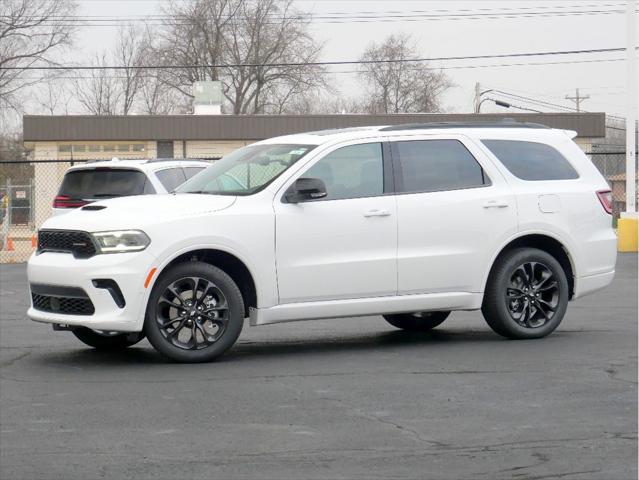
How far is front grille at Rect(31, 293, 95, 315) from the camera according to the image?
30.3ft

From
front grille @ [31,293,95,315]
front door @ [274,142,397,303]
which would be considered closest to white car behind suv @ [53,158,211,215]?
front door @ [274,142,397,303]

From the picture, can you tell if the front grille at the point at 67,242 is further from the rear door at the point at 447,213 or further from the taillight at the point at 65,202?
→ the taillight at the point at 65,202

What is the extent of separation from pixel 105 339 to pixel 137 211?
5.10ft

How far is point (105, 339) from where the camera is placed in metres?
10.5

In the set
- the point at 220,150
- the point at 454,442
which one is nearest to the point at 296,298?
the point at 454,442

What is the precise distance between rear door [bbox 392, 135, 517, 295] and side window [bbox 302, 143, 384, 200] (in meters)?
0.18

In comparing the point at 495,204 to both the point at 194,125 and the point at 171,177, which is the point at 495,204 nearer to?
the point at 171,177

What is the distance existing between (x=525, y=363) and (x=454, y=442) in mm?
2909

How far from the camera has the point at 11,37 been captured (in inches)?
2576

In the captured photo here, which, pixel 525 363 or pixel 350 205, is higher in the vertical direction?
pixel 350 205

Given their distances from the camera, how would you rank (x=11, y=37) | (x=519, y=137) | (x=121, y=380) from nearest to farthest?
1. (x=121, y=380)
2. (x=519, y=137)
3. (x=11, y=37)

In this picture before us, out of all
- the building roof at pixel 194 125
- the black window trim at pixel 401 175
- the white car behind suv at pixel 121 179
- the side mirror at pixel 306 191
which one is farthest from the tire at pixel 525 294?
the building roof at pixel 194 125

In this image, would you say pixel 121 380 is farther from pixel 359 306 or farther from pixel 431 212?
pixel 431 212

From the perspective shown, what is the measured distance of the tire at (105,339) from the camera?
10398 millimetres
